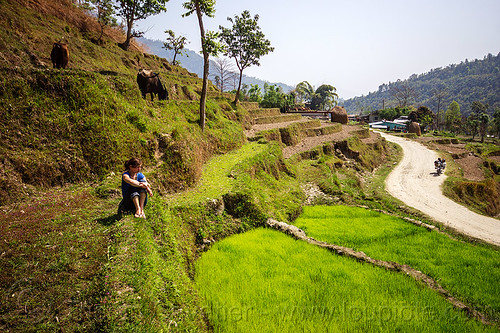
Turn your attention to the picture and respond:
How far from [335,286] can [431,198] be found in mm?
21789


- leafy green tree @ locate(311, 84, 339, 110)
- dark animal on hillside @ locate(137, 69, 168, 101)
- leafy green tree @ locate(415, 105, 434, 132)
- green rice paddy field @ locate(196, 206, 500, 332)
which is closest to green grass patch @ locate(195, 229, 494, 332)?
green rice paddy field @ locate(196, 206, 500, 332)

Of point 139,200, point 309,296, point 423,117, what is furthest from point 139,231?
point 423,117

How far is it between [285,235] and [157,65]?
2536 centimetres

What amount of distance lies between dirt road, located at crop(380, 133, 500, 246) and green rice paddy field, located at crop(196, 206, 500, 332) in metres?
8.16

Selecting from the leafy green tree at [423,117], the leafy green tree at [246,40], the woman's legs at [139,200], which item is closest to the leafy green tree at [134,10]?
the leafy green tree at [246,40]

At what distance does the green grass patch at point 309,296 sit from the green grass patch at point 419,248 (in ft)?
5.56

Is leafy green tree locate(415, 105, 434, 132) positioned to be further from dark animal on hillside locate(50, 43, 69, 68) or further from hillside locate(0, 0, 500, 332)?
dark animal on hillside locate(50, 43, 69, 68)

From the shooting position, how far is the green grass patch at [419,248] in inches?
284

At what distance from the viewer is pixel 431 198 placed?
72.9 feet

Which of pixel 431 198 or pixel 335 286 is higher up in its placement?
pixel 335 286

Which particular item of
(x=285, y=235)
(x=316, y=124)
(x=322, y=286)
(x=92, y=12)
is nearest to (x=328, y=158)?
(x=316, y=124)

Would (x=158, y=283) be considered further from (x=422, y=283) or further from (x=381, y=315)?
(x=422, y=283)

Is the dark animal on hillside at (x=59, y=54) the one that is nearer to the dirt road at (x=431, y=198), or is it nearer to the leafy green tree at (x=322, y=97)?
the dirt road at (x=431, y=198)

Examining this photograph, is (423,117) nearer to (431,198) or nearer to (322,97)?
(322,97)
